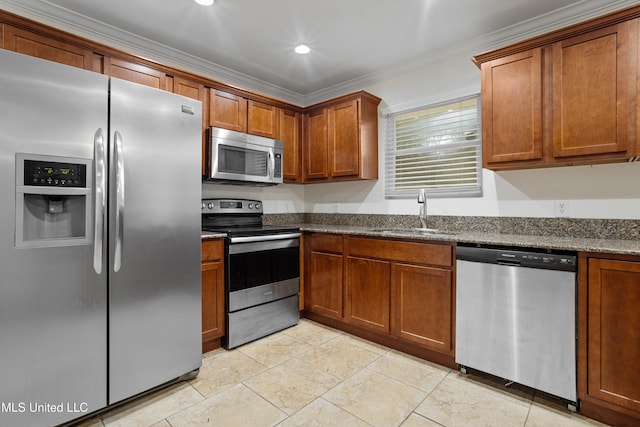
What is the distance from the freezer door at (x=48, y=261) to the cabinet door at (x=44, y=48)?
0.75 metres

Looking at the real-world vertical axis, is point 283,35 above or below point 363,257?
above

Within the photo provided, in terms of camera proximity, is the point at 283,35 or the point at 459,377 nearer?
the point at 459,377

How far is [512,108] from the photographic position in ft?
7.55

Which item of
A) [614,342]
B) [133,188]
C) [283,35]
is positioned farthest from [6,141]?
[614,342]

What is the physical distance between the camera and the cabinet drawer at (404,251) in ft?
7.62

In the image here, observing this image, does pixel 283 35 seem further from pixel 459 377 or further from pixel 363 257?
pixel 459 377

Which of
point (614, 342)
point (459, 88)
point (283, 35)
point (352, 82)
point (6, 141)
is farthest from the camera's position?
point (352, 82)

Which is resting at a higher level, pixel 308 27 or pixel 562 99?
pixel 308 27

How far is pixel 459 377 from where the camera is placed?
2.23 m

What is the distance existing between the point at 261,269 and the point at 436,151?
1.96m

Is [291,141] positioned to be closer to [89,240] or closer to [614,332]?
[89,240]

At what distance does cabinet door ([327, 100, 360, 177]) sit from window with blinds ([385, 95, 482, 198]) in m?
0.37

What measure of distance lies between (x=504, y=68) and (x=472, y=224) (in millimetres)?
1224

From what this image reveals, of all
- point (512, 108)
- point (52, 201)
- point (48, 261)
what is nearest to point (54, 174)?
point (52, 201)
